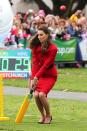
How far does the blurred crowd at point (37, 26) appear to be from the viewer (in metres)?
24.0

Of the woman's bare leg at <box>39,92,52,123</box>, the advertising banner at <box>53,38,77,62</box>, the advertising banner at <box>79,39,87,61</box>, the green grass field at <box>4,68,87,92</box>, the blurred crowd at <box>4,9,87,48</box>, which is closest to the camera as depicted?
the woman's bare leg at <box>39,92,52,123</box>

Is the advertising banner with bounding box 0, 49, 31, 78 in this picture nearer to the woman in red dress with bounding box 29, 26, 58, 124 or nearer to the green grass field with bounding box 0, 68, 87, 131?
the green grass field with bounding box 0, 68, 87, 131

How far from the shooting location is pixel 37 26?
23938 millimetres

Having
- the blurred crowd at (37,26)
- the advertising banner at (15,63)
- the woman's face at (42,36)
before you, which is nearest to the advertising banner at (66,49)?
the blurred crowd at (37,26)

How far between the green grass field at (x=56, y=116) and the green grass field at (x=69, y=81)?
2.60 meters

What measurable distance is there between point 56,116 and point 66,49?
1298 cm

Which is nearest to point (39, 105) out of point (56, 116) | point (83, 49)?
point (56, 116)

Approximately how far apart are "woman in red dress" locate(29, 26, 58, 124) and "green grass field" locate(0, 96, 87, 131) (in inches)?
16.5

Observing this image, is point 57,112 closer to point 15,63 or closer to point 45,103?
point 45,103

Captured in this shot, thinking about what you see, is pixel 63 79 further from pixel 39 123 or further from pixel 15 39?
pixel 39 123

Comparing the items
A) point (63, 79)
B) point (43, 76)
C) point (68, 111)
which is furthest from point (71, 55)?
point (43, 76)

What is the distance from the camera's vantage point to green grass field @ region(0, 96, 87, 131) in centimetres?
1146

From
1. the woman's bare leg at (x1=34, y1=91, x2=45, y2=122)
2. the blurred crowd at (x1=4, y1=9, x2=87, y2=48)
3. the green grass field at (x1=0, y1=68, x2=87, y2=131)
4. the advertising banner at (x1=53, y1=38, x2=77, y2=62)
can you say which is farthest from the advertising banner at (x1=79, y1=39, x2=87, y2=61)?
the woman's bare leg at (x1=34, y1=91, x2=45, y2=122)

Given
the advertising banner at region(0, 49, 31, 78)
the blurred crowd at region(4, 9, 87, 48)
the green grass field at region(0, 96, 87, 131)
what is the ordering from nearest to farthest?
the green grass field at region(0, 96, 87, 131) < the advertising banner at region(0, 49, 31, 78) < the blurred crowd at region(4, 9, 87, 48)
